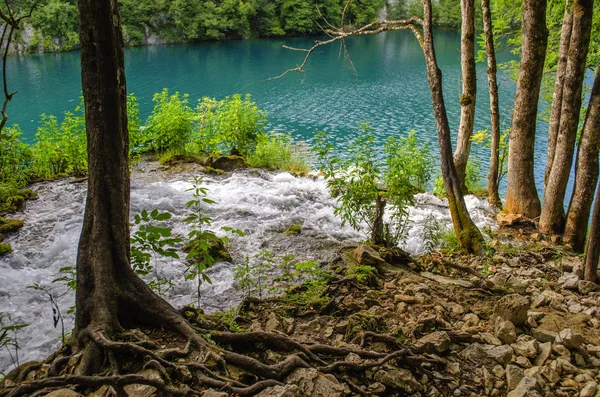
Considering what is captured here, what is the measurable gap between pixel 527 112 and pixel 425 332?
5.74 meters

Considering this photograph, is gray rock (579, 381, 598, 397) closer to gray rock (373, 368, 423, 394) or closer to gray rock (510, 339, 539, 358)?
gray rock (510, 339, 539, 358)

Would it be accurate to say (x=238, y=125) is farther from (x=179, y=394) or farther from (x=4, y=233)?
(x=179, y=394)

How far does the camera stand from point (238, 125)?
1440 cm

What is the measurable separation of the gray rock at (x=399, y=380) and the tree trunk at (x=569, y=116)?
5600 mm

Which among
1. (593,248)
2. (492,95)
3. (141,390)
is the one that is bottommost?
(593,248)

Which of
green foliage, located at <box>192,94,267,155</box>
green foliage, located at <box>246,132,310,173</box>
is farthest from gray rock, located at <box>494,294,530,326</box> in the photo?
green foliage, located at <box>192,94,267,155</box>

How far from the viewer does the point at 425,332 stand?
4.07 meters

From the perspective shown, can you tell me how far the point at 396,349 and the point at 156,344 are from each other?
1.84m

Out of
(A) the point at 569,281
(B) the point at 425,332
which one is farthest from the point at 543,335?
(A) the point at 569,281

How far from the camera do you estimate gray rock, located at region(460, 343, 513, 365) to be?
11.7ft

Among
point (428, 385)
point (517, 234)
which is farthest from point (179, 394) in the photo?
point (517, 234)

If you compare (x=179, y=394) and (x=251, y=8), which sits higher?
(x=251, y=8)

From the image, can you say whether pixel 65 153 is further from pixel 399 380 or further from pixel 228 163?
pixel 399 380

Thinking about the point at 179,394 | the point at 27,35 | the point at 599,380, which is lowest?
the point at 599,380
